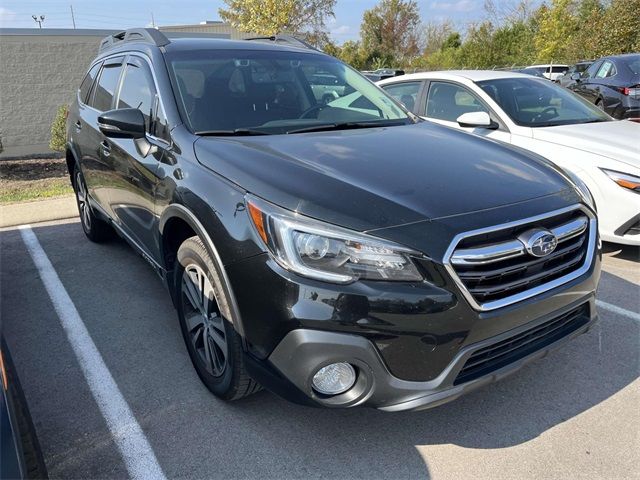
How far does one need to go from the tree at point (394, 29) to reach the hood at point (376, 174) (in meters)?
46.3

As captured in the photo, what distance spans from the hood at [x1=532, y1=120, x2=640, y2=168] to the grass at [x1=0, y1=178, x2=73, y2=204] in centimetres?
659

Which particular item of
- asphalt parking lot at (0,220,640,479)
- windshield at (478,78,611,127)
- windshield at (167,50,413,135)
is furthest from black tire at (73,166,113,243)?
windshield at (478,78,611,127)

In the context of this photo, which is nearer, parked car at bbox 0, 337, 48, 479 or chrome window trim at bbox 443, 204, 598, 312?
parked car at bbox 0, 337, 48, 479

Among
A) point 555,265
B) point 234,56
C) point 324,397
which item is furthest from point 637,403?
point 234,56

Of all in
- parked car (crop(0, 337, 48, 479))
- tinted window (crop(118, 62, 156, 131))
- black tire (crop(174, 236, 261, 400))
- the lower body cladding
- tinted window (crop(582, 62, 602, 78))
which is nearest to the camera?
parked car (crop(0, 337, 48, 479))

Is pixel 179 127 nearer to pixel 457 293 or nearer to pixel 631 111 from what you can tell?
pixel 457 293

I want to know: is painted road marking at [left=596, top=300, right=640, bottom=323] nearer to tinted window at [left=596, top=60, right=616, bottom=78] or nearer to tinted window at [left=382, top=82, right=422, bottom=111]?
tinted window at [left=382, top=82, right=422, bottom=111]

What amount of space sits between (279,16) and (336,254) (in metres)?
22.4

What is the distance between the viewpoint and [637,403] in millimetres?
2740

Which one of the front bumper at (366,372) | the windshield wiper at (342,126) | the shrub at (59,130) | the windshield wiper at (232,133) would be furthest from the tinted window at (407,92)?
the shrub at (59,130)

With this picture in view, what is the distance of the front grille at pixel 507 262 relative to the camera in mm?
2104

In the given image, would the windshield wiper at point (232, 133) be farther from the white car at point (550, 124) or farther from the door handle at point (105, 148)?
the white car at point (550, 124)

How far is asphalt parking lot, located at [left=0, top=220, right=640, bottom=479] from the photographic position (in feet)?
7.68

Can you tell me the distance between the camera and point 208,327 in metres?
2.72
